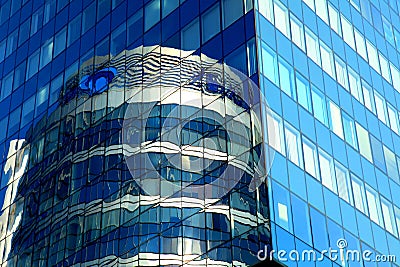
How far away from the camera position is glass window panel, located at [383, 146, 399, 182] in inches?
→ 1844

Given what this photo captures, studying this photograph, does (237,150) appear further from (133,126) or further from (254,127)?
(133,126)

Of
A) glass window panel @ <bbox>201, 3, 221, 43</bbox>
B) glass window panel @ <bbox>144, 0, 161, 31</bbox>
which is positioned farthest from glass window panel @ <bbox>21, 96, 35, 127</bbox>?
glass window panel @ <bbox>201, 3, 221, 43</bbox>

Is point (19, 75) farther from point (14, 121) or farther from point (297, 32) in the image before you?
point (297, 32)

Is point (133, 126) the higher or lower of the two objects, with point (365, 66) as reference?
lower

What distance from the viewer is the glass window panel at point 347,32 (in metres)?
49.0

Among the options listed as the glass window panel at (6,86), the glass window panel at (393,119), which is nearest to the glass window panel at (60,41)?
the glass window panel at (6,86)

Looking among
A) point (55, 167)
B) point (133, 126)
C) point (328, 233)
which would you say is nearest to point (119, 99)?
point (133, 126)

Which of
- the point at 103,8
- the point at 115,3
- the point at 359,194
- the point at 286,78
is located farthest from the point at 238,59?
the point at 103,8

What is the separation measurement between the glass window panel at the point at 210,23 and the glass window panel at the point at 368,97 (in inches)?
426

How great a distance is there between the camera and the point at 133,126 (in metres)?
42.6

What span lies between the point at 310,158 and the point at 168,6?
11.3 m

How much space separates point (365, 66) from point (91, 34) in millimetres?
15470

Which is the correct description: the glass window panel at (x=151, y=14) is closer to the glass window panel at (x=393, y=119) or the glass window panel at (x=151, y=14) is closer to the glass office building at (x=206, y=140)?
the glass office building at (x=206, y=140)

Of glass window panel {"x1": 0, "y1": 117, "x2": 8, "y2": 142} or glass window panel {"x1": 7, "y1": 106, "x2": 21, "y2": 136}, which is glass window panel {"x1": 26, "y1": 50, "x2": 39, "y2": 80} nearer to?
glass window panel {"x1": 7, "y1": 106, "x2": 21, "y2": 136}
